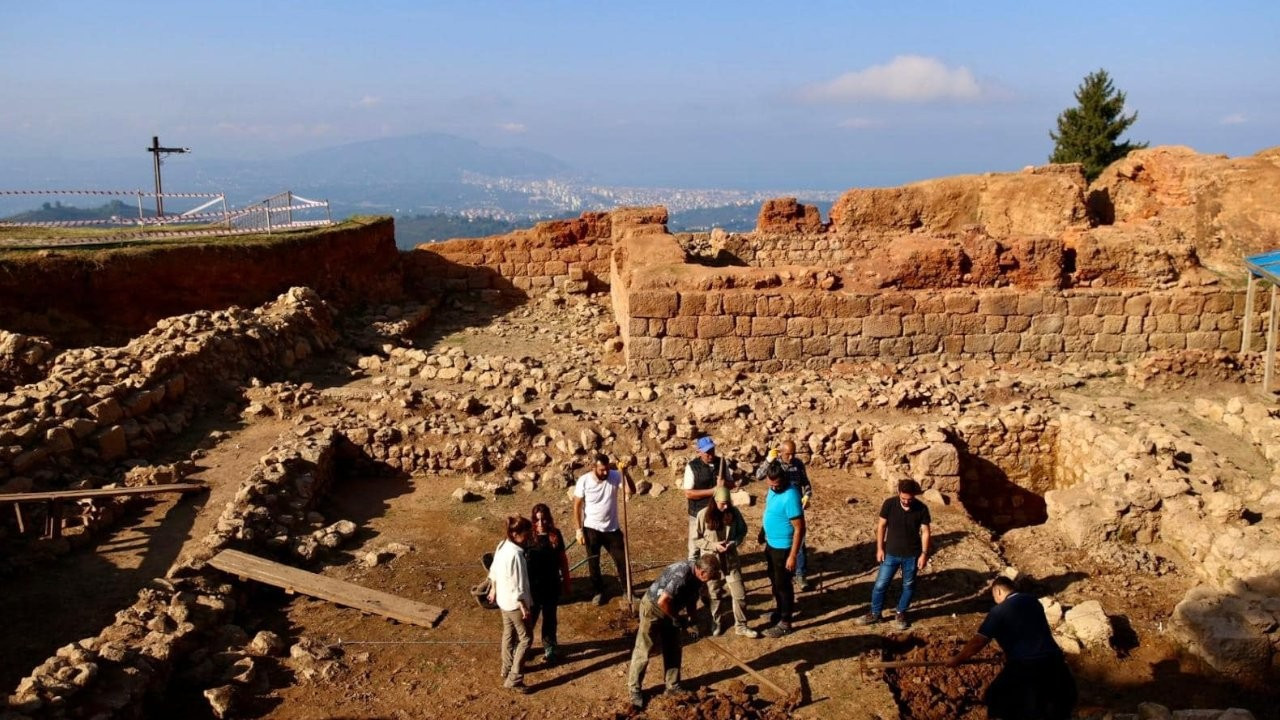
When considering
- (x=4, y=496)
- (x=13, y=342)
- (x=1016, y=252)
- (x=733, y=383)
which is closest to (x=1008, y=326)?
(x=1016, y=252)

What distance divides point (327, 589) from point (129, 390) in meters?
5.29

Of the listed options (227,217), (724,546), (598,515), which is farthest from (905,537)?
(227,217)

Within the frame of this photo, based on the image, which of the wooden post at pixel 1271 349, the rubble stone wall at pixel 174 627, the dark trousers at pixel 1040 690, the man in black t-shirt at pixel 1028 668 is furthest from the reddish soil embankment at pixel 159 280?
the wooden post at pixel 1271 349

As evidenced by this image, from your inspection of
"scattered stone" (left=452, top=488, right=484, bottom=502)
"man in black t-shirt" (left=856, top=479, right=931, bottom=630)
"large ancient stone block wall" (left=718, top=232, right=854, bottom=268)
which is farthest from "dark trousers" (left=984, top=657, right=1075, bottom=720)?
"large ancient stone block wall" (left=718, top=232, right=854, bottom=268)

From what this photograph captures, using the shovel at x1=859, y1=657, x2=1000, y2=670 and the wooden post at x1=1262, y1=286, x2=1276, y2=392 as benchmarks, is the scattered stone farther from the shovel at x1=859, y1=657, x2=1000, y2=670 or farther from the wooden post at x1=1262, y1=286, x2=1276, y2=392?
the wooden post at x1=1262, y1=286, x2=1276, y2=392

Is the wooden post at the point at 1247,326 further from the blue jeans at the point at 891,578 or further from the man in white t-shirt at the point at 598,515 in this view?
the man in white t-shirt at the point at 598,515

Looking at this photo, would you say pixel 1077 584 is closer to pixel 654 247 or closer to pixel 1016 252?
pixel 1016 252

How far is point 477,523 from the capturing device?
9414mm

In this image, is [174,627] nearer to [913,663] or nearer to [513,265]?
[913,663]

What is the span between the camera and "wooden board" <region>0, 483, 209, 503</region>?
25.9ft

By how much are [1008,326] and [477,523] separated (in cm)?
893

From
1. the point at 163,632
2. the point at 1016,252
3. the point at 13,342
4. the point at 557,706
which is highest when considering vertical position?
the point at 1016,252

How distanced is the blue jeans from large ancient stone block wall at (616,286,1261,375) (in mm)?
6437

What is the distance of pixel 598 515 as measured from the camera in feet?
25.1
